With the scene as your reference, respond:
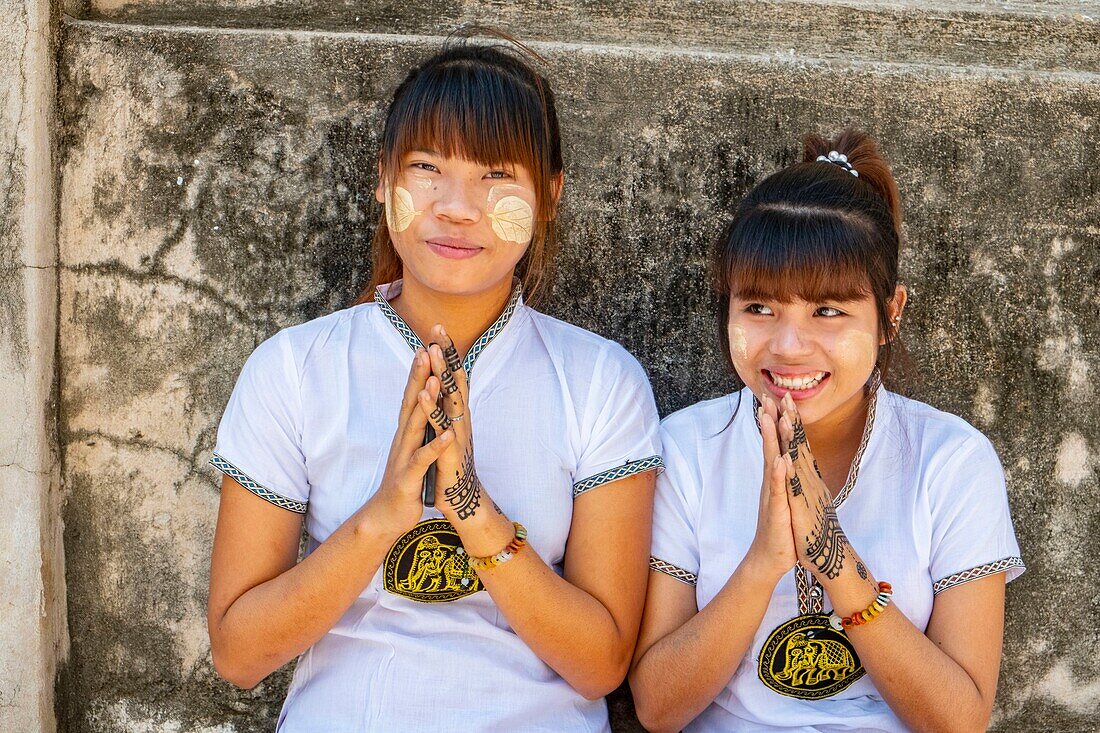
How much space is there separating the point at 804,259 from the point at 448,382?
771 millimetres

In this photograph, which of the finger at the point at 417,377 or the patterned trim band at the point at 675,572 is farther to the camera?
the patterned trim band at the point at 675,572

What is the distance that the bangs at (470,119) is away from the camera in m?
2.22

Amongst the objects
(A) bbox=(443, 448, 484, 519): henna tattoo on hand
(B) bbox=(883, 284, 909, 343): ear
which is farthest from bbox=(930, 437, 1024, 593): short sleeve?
(A) bbox=(443, 448, 484, 519): henna tattoo on hand

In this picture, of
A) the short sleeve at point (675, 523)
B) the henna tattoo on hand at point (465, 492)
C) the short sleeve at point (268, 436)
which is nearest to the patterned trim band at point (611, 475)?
the short sleeve at point (675, 523)

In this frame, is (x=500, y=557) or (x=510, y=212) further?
(x=510, y=212)

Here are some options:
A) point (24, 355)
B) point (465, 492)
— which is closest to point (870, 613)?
point (465, 492)

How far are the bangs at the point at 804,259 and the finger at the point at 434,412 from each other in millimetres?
705

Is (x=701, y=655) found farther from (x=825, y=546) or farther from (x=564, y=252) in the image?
(x=564, y=252)

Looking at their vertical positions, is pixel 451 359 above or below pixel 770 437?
above

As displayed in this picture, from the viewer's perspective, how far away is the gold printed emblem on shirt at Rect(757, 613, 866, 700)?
2.23 metres

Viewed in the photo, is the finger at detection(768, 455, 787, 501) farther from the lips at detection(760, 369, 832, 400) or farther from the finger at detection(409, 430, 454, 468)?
Result: the finger at detection(409, 430, 454, 468)

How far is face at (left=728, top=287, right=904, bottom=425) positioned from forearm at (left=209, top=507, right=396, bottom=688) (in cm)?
82

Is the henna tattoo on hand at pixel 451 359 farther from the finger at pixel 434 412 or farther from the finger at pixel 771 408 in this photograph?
the finger at pixel 771 408

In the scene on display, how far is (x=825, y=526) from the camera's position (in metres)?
2.02
